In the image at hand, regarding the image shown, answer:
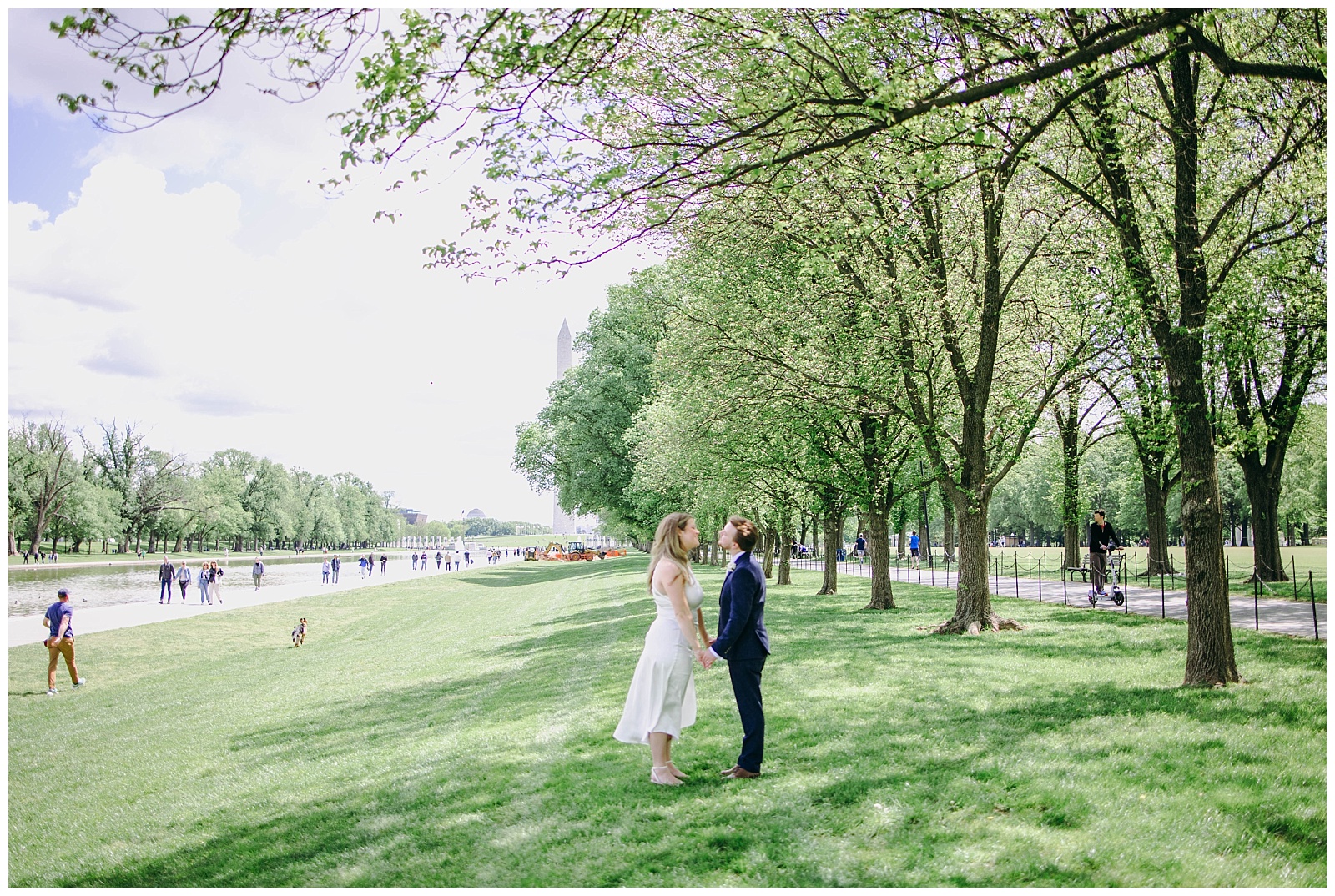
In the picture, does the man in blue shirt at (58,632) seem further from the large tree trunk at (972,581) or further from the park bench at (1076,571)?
the park bench at (1076,571)

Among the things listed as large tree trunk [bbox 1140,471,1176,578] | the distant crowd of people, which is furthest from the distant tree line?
large tree trunk [bbox 1140,471,1176,578]

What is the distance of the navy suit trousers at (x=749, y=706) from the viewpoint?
260 inches

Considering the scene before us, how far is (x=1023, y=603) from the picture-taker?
22234mm

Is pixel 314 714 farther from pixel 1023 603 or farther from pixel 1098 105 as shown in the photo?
pixel 1023 603

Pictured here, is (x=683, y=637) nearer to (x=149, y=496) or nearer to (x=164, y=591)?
(x=164, y=591)

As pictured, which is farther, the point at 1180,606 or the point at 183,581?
the point at 183,581

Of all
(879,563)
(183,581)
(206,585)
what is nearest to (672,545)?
(879,563)

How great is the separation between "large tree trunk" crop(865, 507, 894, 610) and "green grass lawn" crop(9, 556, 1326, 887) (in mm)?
4940

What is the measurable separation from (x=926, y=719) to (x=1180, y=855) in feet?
12.2

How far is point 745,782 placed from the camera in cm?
682

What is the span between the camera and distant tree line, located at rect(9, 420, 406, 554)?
7331 centimetres

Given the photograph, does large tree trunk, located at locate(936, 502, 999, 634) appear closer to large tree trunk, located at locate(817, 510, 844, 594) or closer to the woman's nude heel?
large tree trunk, located at locate(817, 510, 844, 594)

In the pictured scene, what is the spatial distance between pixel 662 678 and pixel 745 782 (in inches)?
43.9

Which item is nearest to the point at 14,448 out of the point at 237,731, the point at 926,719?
the point at 237,731
